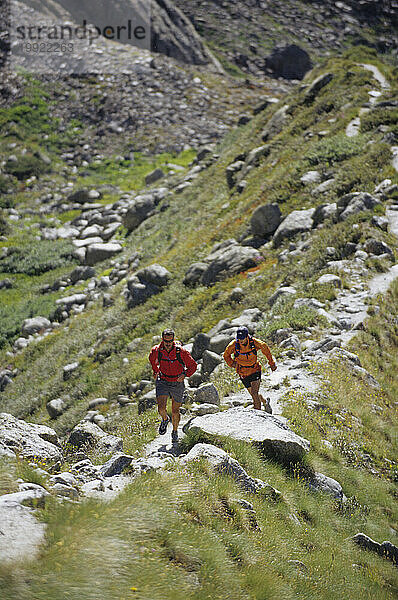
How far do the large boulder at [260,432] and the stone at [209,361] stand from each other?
13.0ft

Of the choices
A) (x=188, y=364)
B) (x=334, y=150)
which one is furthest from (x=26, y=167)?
(x=188, y=364)

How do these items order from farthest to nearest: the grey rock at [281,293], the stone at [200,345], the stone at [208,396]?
the grey rock at [281,293], the stone at [200,345], the stone at [208,396]

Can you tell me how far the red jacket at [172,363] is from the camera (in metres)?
8.29

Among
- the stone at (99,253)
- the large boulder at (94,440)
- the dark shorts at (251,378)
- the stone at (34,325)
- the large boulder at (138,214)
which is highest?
the dark shorts at (251,378)

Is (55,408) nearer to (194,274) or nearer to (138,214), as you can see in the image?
(194,274)

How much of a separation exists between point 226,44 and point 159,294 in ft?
254

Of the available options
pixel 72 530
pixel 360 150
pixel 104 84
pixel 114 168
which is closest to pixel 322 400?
pixel 72 530

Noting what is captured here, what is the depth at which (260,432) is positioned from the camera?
25.7ft

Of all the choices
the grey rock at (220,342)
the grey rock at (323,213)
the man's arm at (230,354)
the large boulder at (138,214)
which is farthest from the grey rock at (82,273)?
the man's arm at (230,354)

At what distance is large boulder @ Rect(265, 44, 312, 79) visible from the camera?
78.2m

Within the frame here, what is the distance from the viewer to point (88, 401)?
15156mm

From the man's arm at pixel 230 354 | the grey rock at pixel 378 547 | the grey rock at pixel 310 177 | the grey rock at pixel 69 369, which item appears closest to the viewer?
the grey rock at pixel 378 547

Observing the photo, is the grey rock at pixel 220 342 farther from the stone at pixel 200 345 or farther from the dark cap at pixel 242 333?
the dark cap at pixel 242 333

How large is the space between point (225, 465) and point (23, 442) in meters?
3.04
